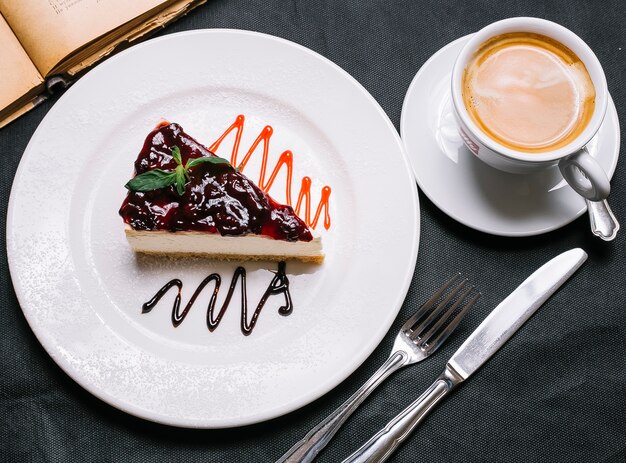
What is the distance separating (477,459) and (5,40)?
1.78m

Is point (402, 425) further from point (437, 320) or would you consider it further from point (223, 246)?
point (223, 246)

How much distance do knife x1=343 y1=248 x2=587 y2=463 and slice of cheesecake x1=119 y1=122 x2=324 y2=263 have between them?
0.50 meters

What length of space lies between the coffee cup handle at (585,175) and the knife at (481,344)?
200 mm

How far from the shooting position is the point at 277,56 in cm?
195

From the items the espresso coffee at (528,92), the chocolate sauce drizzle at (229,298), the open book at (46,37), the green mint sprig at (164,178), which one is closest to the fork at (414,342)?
the chocolate sauce drizzle at (229,298)

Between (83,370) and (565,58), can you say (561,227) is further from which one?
(83,370)

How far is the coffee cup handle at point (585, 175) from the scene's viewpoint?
5.67ft

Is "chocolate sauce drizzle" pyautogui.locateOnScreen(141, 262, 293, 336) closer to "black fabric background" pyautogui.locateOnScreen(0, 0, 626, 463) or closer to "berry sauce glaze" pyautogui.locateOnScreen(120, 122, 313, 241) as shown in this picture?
"berry sauce glaze" pyautogui.locateOnScreen(120, 122, 313, 241)

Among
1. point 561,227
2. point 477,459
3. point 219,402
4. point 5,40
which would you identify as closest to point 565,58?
point 561,227

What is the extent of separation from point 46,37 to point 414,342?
136 centimetres

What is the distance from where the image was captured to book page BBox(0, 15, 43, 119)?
1.98m

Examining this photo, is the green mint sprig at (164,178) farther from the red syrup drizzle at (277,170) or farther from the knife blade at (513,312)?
the knife blade at (513,312)

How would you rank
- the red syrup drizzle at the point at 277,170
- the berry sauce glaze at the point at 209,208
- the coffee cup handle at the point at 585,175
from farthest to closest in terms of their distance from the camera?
the red syrup drizzle at the point at 277,170
the berry sauce glaze at the point at 209,208
the coffee cup handle at the point at 585,175

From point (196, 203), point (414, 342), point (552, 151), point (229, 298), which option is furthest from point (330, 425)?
point (552, 151)
